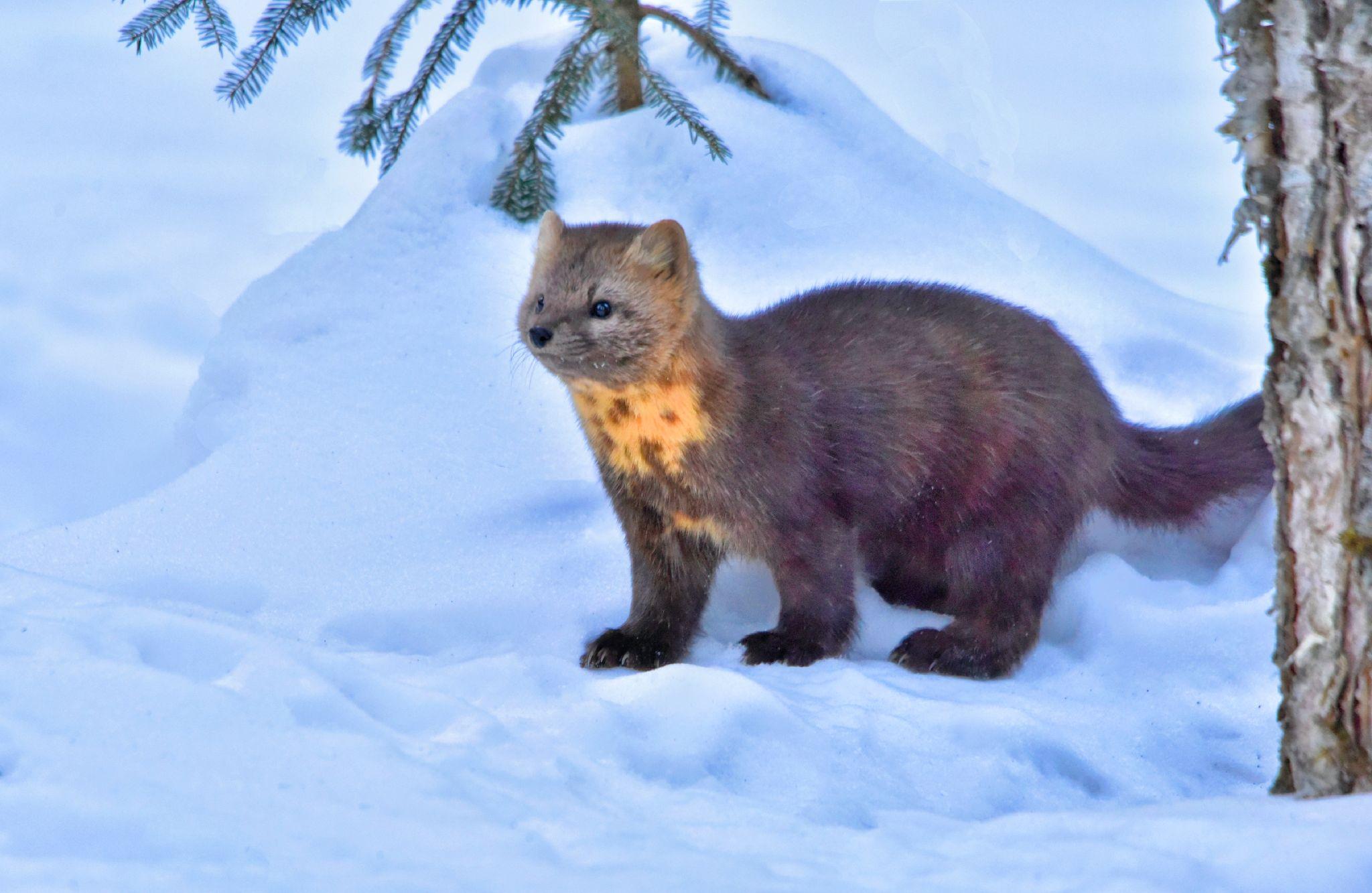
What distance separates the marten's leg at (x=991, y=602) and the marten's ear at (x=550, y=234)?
1293mm

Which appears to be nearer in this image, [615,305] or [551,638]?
[615,305]

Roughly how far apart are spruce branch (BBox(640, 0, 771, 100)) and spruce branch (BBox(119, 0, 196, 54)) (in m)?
1.79

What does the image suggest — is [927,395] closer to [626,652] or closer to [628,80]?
[626,652]

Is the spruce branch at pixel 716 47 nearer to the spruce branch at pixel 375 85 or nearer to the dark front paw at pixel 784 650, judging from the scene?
the spruce branch at pixel 375 85

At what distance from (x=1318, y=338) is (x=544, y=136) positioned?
3.55 meters

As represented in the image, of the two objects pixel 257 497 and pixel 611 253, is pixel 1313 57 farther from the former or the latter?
pixel 257 497

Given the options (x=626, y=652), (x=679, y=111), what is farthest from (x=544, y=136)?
(x=626, y=652)

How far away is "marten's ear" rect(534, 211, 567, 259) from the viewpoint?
10.6 ft

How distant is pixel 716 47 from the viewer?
217 inches

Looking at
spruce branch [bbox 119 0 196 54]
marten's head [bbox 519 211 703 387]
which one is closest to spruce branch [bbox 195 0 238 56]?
spruce branch [bbox 119 0 196 54]

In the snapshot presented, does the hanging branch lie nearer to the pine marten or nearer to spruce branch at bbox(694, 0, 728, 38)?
spruce branch at bbox(694, 0, 728, 38)

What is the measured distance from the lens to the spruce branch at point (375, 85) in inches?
199

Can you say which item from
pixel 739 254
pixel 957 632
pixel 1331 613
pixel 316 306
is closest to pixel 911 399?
pixel 957 632

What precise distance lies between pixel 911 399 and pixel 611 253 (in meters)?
0.86
